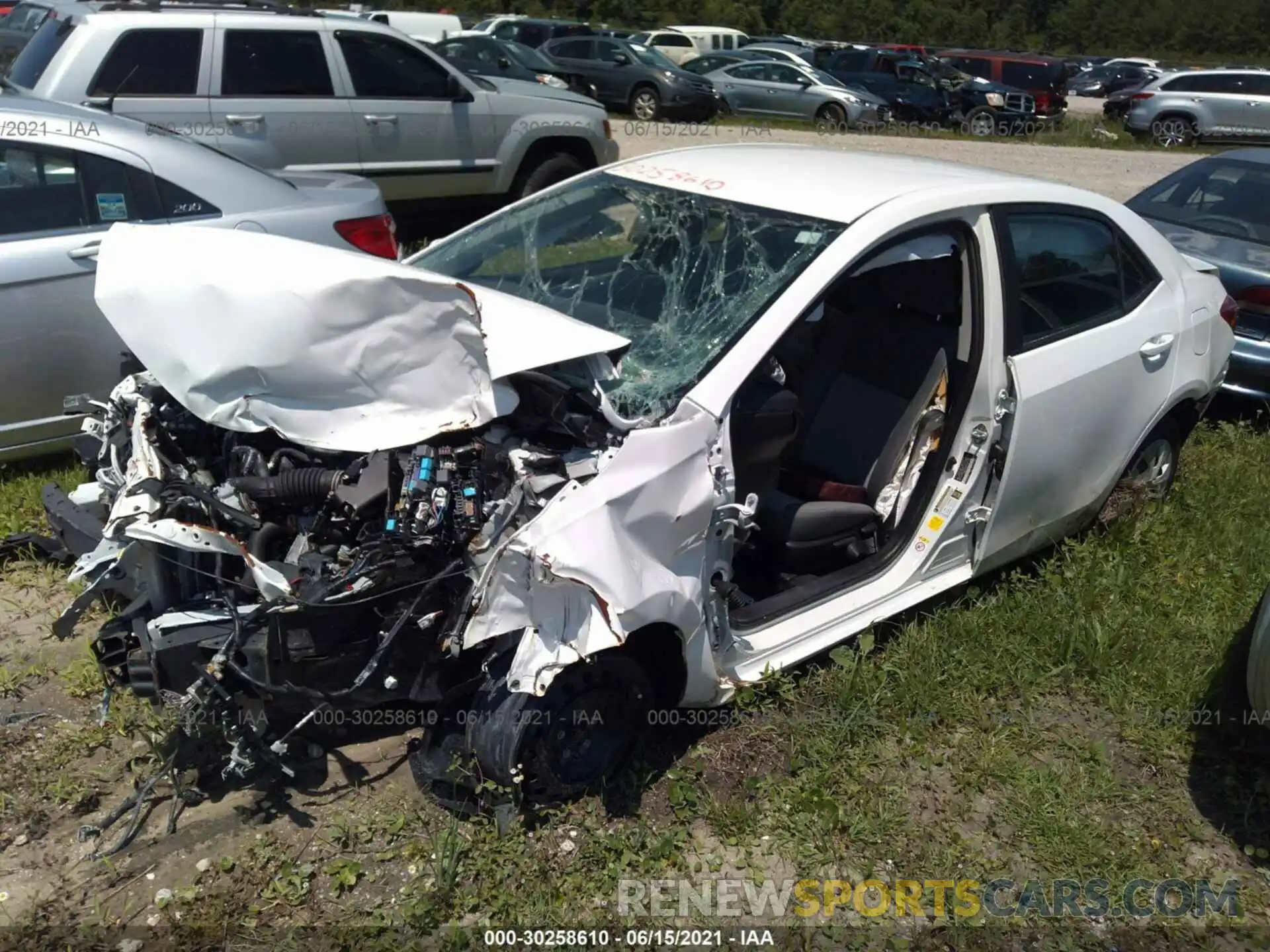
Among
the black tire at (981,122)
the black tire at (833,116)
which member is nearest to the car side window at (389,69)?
the black tire at (833,116)

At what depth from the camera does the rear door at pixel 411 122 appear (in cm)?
790

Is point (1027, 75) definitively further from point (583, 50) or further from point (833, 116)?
point (583, 50)

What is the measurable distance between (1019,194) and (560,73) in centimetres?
1545

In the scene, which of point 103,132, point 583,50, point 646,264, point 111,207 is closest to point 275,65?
point 103,132

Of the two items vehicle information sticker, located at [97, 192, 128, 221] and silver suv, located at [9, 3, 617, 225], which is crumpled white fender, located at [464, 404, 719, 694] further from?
silver suv, located at [9, 3, 617, 225]

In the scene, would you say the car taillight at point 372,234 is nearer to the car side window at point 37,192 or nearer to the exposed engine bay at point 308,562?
the car side window at point 37,192

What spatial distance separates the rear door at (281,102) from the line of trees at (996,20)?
39.1 metres

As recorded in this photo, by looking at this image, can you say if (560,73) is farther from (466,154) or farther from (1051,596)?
(1051,596)

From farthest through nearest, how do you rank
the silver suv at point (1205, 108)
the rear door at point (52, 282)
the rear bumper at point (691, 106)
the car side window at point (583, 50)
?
the silver suv at point (1205, 108) < the car side window at point (583, 50) < the rear bumper at point (691, 106) < the rear door at point (52, 282)

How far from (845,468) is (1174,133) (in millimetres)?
21625

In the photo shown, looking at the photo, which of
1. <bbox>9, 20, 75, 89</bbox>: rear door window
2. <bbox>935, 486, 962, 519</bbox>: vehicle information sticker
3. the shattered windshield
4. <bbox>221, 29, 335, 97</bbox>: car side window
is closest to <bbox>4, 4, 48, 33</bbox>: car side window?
<bbox>9, 20, 75, 89</bbox>: rear door window

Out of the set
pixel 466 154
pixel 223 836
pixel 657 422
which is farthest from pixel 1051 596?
pixel 466 154

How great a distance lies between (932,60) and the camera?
82.3 feet

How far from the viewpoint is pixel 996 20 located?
54.3 m
